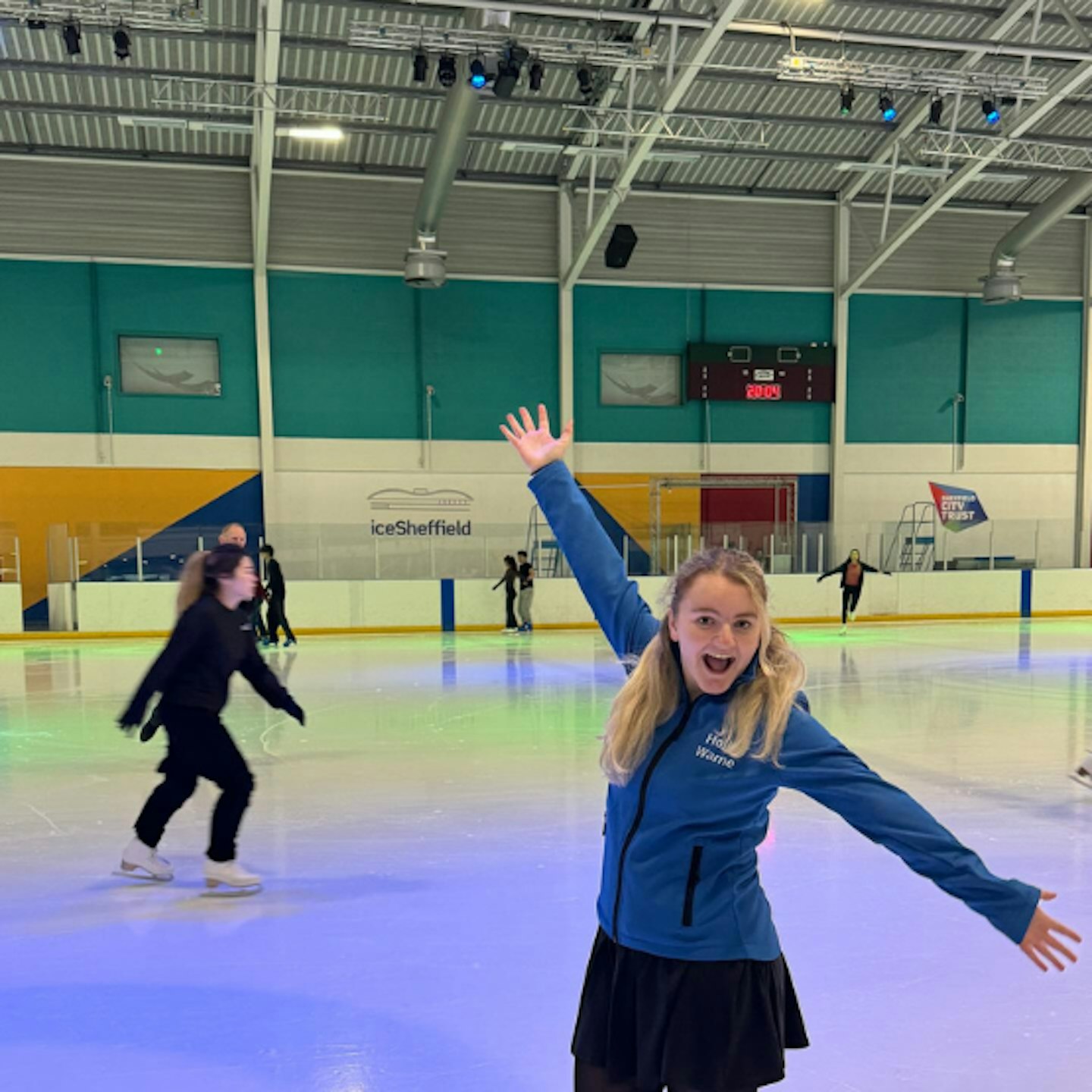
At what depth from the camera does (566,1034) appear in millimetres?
2381

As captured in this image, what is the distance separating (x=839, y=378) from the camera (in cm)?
1862

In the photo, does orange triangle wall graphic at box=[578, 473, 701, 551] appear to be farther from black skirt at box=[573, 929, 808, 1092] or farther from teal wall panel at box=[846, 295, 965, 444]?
black skirt at box=[573, 929, 808, 1092]

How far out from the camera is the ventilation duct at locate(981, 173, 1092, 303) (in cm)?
1742

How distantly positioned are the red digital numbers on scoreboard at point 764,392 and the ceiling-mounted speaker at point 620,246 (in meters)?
3.57

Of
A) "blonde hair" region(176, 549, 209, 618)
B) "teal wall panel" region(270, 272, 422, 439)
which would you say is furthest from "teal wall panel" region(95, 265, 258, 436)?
"blonde hair" region(176, 549, 209, 618)

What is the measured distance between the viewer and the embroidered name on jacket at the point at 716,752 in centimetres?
137

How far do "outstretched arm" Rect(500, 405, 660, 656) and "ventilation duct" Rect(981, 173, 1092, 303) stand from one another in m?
19.3

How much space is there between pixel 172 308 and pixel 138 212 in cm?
173

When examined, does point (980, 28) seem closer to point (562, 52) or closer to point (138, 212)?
point (562, 52)

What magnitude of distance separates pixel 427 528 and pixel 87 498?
19.4 ft

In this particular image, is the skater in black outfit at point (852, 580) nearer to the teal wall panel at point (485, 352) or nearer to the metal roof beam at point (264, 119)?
the teal wall panel at point (485, 352)

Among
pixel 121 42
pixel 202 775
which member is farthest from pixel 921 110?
pixel 202 775

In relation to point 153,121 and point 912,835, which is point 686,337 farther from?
point 912,835

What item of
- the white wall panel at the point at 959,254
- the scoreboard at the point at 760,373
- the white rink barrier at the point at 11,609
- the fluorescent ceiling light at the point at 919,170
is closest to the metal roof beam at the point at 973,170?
the fluorescent ceiling light at the point at 919,170
